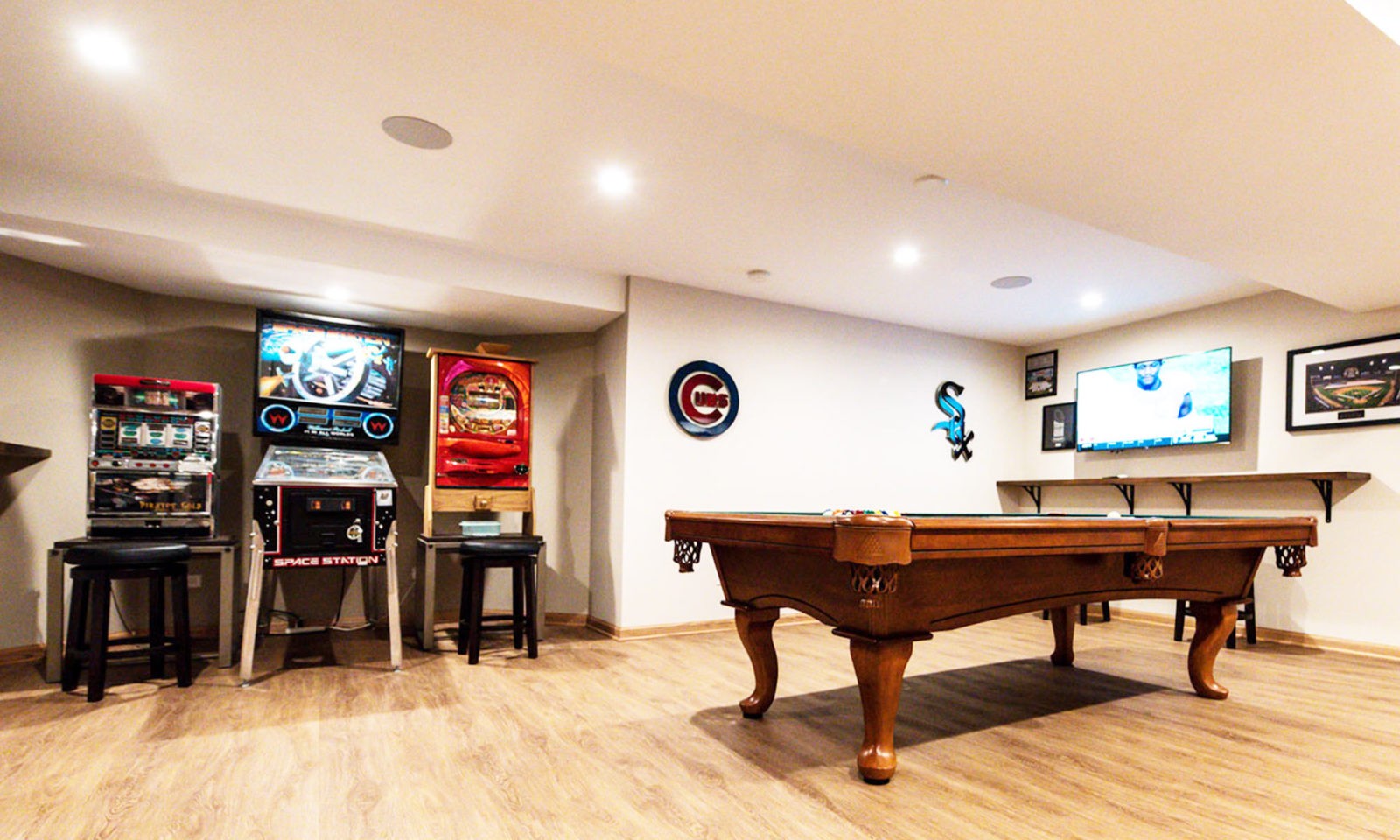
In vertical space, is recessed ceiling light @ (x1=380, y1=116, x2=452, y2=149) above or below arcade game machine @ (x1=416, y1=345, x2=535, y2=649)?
above

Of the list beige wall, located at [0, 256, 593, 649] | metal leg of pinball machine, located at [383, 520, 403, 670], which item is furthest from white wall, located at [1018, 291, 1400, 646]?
metal leg of pinball machine, located at [383, 520, 403, 670]

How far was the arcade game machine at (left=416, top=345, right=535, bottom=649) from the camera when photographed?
4.53 m

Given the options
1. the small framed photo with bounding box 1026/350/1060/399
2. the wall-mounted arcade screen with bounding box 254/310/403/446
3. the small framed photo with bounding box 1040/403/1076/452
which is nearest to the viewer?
the wall-mounted arcade screen with bounding box 254/310/403/446

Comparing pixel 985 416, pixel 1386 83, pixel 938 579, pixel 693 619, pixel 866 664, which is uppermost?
pixel 1386 83

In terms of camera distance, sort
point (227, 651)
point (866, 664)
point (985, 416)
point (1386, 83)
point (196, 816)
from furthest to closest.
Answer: point (985, 416) → point (227, 651) → point (866, 664) → point (1386, 83) → point (196, 816)

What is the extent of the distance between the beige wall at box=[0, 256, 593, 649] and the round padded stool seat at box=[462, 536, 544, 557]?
3.81 ft

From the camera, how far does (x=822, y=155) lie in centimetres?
322

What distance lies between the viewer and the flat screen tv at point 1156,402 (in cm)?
530

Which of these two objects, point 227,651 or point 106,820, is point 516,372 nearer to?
point 227,651

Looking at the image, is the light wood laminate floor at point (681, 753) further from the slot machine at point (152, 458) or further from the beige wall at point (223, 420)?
the beige wall at point (223, 420)

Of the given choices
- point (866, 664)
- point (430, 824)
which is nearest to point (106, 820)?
point (430, 824)

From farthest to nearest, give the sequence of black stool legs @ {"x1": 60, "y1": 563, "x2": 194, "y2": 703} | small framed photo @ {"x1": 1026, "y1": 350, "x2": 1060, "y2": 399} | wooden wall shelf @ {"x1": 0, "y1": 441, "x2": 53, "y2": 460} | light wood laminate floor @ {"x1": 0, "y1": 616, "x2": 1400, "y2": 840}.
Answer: small framed photo @ {"x1": 1026, "y1": 350, "x2": 1060, "y2": 399} → wooden wall shelf @ {"x1": 0, "y1": 441, "x2": 53, "y2": 460} → black stool legs @ {"x1": 60, "y1": 563, "x2": 194, "y2": 703} → light wood laminate floor @ {"x1": 0, "y1": 616, "x2": 1400, "y2": 840}

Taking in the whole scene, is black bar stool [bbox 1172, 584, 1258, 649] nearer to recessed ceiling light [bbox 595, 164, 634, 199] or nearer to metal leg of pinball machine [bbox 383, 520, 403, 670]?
recessed ceiling light [bbox 595, 164, 634, 199]

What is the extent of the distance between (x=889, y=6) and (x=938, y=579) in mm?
1741
